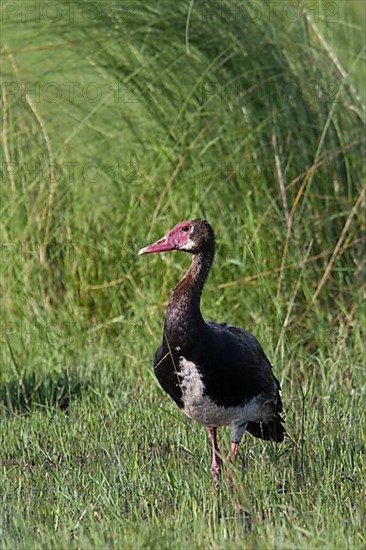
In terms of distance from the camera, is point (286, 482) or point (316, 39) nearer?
point (286, 482)

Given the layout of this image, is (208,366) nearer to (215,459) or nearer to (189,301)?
(189,301)

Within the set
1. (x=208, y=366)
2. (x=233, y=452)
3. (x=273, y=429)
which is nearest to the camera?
(x=208, y=366)

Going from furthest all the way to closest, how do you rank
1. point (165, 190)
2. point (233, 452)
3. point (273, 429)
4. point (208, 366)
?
point (165, 190) < point (273, 429) < point (233, 452) < point (208, 366)

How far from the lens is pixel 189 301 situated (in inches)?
179

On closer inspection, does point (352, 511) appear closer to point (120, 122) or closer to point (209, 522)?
point (209, 522)

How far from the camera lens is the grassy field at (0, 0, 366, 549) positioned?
6.13 meters

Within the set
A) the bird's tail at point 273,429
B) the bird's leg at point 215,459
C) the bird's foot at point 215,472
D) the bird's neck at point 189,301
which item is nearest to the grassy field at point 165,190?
the bird's tail at point 273,429

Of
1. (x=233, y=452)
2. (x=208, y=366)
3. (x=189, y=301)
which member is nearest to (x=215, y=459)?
(x=233, y=452)

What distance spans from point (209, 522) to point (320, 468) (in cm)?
91

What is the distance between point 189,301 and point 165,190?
2239mm

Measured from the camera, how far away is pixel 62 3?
22.0 feet

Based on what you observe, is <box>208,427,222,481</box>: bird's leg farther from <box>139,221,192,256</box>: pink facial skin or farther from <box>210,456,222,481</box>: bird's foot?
<box>139,221,192,256</box>: pink facial skin

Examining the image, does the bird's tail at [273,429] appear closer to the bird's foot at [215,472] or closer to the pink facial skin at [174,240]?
the bird's foot at [215,472]

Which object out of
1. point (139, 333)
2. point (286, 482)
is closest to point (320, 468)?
point (286, 482)
